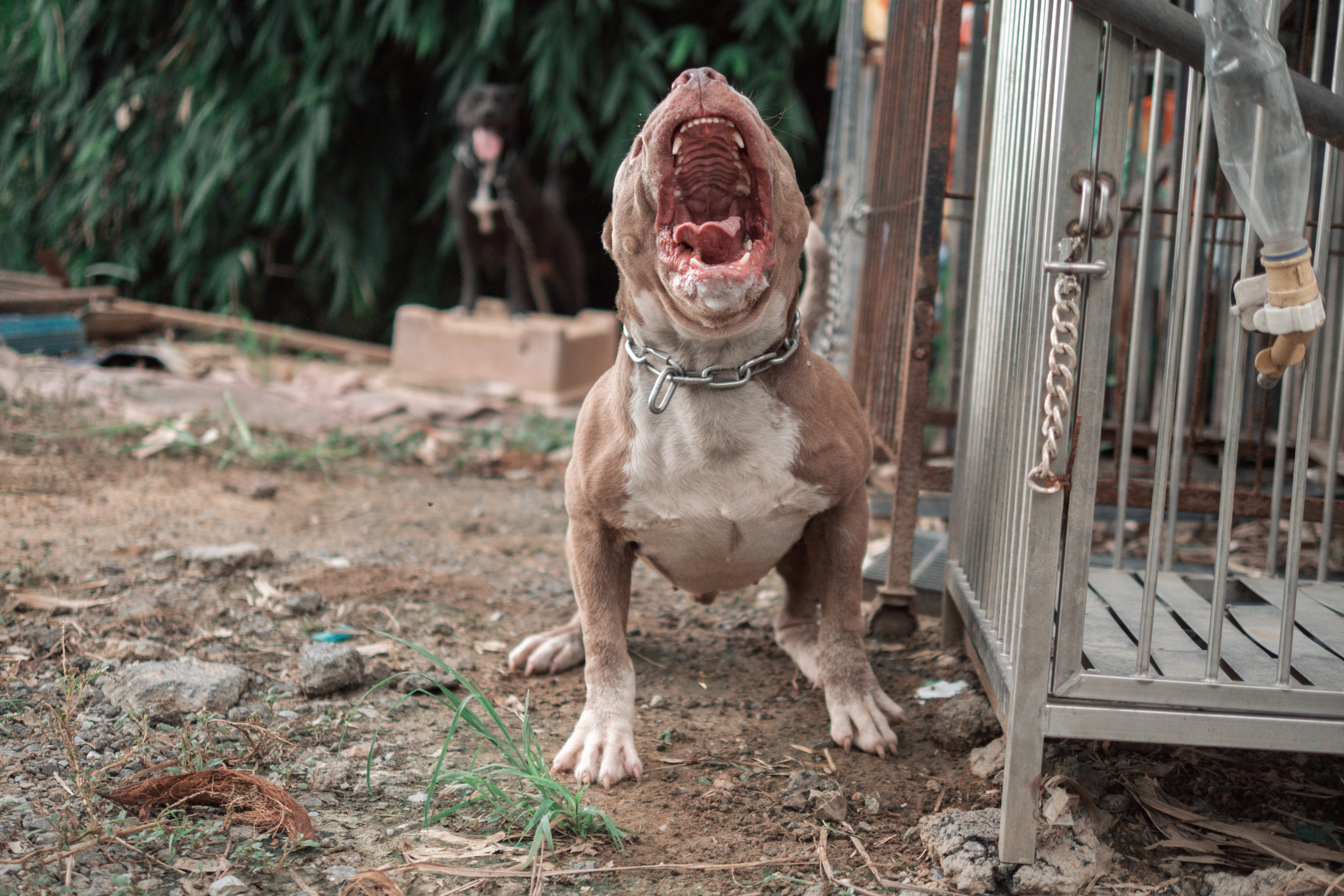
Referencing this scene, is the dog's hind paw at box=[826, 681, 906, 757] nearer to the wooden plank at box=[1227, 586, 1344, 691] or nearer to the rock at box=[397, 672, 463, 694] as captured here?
the wooden plank at box=[1227, 586, 1344, 691]

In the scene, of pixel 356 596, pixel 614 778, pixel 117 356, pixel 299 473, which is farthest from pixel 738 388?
pixel 117 356

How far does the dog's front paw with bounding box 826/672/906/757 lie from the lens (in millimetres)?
2238

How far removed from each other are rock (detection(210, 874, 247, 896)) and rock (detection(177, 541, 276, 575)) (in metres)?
1.65

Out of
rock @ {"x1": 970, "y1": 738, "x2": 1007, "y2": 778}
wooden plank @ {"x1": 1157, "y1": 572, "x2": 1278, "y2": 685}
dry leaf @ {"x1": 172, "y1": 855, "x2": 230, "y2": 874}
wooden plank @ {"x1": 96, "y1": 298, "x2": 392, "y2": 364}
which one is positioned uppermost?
wooden plank @ {"x1": 96, "y1": 298, "x2": 392, "y2": 364}

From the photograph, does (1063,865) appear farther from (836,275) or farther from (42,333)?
(42,333)

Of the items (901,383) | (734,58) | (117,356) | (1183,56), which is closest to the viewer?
(1183,56)

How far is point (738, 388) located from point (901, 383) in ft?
2.88

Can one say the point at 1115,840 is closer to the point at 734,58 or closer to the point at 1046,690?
the point at 1046,690

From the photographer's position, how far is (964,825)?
6.00ft

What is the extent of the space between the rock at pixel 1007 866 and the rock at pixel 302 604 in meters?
1.81

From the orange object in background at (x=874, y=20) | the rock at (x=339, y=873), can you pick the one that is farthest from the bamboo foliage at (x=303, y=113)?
the rock at (x=339, y=873)

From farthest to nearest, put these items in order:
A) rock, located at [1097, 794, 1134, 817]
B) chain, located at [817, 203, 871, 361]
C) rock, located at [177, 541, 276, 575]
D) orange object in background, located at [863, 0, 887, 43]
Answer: orange object in background, located at [863, 0, 887, 43] < rock, located at [177, 541, 276, 575] < chain, located at [817, 203, 871, 361] < rock, located at [1097, 794, 1134, 817]

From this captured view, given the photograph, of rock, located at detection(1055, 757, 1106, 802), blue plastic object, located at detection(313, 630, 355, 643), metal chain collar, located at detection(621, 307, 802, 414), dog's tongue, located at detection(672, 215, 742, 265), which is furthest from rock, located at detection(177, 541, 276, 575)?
rock, located at detection(1055, 757, 1106, 802)

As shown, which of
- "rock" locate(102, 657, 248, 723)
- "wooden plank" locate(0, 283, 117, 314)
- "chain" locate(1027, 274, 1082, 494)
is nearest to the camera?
"chain" locate(1027, 274, 1082, 494)
